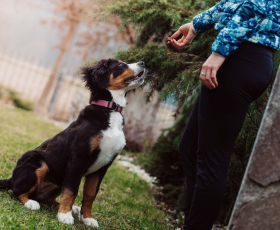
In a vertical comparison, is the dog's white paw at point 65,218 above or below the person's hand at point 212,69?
below

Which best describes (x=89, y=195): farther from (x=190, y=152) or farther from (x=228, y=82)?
(x=228, y=82)

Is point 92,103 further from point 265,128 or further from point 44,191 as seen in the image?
point 265,128

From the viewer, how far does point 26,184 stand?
2.51 metres

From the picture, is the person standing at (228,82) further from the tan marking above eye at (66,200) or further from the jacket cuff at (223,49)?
the tan marking above eye at (66,200)

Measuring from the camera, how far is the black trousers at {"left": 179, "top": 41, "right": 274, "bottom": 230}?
5.17 feet

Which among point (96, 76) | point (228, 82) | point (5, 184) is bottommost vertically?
point (5, 184)

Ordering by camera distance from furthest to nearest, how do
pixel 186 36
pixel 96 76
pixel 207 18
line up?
pixel 96 76 < pixel 186 36 < pixel 207 18

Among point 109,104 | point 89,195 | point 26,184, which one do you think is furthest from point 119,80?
point 26,184

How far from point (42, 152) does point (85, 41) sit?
9237 millimetres

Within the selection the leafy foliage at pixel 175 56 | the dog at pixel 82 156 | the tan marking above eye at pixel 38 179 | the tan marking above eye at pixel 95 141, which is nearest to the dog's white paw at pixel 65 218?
the dog at pixel 82 156

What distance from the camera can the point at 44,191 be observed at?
271 cm

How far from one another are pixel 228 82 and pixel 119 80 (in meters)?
1.43

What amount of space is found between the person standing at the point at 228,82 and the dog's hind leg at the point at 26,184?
4.59 ft

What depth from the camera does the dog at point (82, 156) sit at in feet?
7.86
